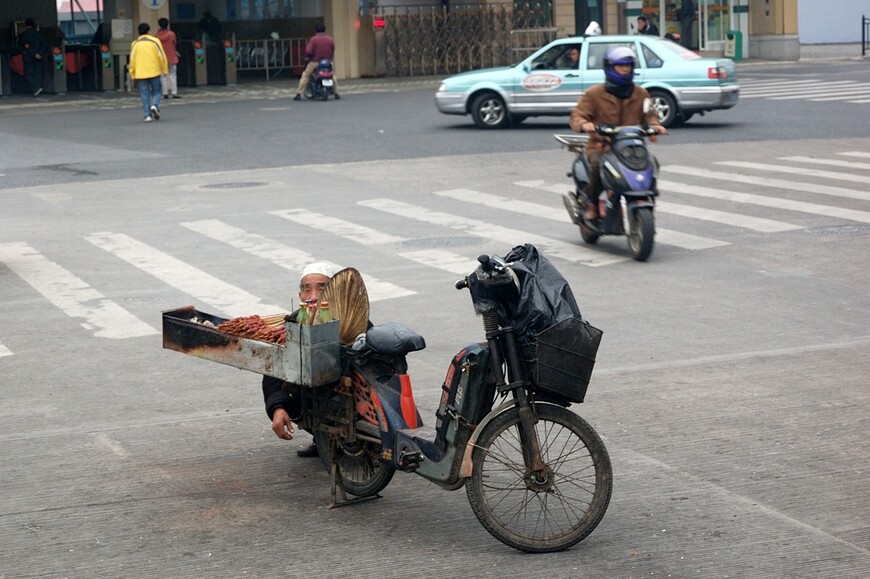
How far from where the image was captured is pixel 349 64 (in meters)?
42.9

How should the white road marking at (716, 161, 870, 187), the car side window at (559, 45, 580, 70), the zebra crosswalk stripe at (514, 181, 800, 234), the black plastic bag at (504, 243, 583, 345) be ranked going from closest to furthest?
the black plastic bag at (504, 243, 583, 345)
the zebra crosswalk stripe at (514, 181, 800, 234)
the white road marking at (716, 161, 870, 187)
the car side window at (559, 45, 580, 70)

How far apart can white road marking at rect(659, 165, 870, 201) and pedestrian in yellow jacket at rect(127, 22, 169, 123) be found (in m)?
12.6

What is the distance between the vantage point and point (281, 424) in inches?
233

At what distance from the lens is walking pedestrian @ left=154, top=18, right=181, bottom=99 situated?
3472cm

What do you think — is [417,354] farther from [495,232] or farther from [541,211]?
Result: [541,211]

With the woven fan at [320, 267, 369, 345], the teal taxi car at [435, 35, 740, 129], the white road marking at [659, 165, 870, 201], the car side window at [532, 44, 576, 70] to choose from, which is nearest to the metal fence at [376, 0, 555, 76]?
the teal taxi car at [435, 35, 740, 129]

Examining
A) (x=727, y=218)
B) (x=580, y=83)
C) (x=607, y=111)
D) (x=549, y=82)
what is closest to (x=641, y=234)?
(x=607, y=111)

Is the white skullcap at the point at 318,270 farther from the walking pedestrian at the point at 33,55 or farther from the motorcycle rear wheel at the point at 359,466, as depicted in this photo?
the walking pedestrian at the point at 33,55

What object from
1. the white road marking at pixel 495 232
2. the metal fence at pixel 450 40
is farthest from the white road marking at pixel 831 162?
the metal fence at pixel 450 40

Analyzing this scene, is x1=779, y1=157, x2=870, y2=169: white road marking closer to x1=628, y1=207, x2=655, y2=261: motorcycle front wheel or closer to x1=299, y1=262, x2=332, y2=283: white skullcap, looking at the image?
x1=628, y1=207, x2=655, y2=261: motorcycle front wheel

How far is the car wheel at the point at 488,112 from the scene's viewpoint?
82.6 ft

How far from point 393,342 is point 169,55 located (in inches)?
1202

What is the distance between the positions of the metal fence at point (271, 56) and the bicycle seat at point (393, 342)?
125ft

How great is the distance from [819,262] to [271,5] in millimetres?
34985
